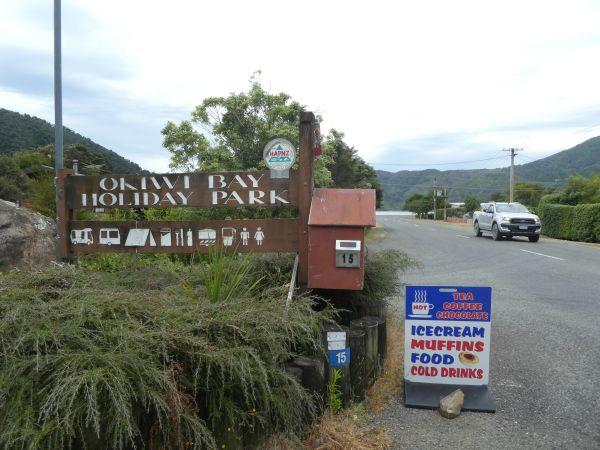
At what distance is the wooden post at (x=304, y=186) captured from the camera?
14.6 feet

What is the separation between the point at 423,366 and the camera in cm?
391

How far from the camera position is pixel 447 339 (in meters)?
3.91

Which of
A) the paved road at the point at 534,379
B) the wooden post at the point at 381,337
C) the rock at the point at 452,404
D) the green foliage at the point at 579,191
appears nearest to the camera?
the paved road at the point at 534,379

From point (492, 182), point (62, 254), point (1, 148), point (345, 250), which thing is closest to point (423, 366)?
point (345, 250)

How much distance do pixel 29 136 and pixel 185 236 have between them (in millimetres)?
55785

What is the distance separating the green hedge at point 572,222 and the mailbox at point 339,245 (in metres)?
24.2

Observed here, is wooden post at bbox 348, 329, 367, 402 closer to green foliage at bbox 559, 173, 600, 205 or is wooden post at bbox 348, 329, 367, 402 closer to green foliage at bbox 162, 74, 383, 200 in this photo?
green foliage at bbox 162, 74, 383, 200

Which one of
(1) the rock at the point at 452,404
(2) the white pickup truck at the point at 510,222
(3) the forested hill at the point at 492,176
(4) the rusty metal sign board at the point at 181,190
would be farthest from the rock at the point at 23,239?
(3) the forested hill at the point at 492,176

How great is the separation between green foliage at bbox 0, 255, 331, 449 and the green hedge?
25701 millimetres

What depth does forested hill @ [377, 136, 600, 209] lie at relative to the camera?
147 metres

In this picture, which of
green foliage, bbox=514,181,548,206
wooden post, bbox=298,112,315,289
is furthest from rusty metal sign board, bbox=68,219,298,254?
green foliage, bbox=514,181,548,206

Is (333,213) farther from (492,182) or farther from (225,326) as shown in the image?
(492,182)

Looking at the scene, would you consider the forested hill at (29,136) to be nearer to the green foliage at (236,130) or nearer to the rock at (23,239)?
the green foliage at (236,130)

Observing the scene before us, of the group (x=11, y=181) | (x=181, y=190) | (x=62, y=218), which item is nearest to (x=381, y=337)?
(x=181, y=190)
